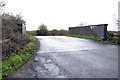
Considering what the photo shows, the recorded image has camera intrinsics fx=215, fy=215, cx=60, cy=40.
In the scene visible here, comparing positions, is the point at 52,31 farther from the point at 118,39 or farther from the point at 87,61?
the point at 87,61

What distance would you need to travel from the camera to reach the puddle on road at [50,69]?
674 cm

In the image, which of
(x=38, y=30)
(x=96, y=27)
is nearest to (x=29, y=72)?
(x=96, y=27)

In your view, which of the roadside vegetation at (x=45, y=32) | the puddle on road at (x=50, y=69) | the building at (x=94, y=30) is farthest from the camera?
the roadside vegetation at (x=45, y=32)

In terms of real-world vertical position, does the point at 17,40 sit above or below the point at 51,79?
above

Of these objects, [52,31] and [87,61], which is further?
[52,31]

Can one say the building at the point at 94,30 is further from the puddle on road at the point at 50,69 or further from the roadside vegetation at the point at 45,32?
the puddle on road at the point at 50,69

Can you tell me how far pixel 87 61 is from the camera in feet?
28.5

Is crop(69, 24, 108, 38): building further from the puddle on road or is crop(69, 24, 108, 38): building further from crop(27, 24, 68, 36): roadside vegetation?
the puddle on road

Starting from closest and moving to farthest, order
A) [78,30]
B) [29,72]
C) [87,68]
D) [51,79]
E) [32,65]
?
[51,79]
[29,72]
[87,68]
[32,65]
[78,30]

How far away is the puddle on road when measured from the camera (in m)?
6.74

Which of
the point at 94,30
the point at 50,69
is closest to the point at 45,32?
the point at 94,30

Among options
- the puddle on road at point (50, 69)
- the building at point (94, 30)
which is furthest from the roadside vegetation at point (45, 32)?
the puddle on road at point (50, 69)

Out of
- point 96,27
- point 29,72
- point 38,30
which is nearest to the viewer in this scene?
point 29,72

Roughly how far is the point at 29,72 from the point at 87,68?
2.01 m
